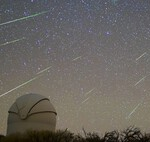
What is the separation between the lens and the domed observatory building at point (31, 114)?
73.7 feet

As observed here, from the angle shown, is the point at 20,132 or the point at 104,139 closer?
the point at 104,139

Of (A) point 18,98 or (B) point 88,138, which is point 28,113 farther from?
(B) point 88,138

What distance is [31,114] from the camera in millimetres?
22578

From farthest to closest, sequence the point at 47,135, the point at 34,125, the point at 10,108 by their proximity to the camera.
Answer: the point at 10,108, the point at 34,125, the point at 47,135

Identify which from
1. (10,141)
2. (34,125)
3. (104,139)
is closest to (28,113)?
(34,125)

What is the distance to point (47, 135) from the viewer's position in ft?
62.3

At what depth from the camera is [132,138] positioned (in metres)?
20.5

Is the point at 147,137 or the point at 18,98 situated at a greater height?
the point at 18,98

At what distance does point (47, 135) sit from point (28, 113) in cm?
381

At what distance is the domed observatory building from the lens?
22.5 meters

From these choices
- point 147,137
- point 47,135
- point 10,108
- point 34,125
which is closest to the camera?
point 47,135

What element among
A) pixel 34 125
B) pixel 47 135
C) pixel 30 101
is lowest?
pixel 47 135

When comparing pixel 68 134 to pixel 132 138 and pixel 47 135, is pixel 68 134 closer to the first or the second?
pixel 47 135

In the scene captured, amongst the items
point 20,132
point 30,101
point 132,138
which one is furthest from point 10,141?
point 132,138
